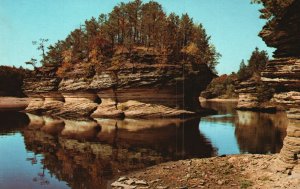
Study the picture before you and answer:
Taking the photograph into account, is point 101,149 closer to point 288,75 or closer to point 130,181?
point 130,181

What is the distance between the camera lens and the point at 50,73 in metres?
82.8

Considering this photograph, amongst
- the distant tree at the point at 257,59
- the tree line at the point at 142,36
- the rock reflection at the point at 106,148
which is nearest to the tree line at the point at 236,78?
the distant tree at the point at 257,59

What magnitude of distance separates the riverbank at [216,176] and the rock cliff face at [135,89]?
40064 millimetres

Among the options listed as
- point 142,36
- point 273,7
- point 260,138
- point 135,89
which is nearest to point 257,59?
point 142,36

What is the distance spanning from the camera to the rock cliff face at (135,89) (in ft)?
206

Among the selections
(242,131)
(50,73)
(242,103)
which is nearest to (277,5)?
(242,131)

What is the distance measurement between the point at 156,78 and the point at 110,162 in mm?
37907

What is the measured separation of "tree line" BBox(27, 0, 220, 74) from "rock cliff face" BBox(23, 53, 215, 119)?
3.51 metres

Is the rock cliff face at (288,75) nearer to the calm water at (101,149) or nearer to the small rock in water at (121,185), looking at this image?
the small rock in water at (121,185)

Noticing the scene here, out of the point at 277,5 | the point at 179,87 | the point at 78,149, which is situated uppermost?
the point at 277,5

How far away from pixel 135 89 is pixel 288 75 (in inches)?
1847

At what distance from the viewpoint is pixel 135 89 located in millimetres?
63250

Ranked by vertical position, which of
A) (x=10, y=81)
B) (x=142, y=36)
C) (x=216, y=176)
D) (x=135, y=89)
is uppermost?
(x=142, y=36)

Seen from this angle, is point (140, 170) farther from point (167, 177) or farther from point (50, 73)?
point (50, 73)
